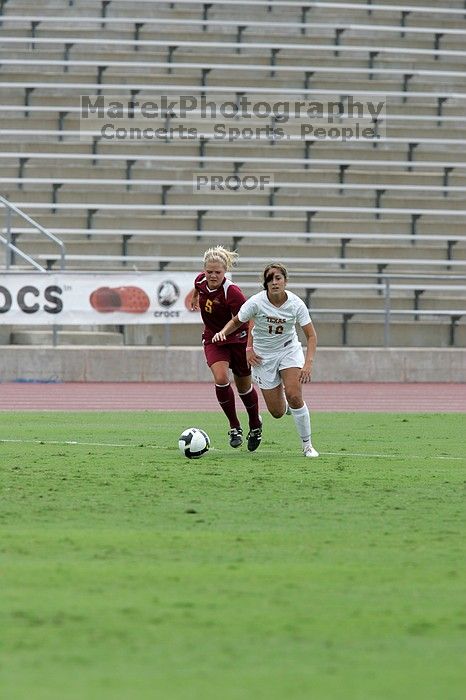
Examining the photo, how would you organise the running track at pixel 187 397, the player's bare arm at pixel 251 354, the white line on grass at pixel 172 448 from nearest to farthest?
1. the player's bare arm at pixel 251 354
2. the white line on grass at pixel 172 448
3. the running track at pixel 187 397

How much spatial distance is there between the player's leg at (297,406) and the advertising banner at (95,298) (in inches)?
470

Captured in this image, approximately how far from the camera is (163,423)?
15.1 m

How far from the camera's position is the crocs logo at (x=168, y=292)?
23.1 metres

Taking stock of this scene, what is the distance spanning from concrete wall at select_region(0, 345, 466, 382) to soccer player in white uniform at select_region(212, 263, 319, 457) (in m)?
12.2

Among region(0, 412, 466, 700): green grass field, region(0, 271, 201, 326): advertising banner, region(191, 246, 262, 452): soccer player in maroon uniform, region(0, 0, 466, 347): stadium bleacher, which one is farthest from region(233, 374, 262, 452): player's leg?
region(0, 0, 466, 347): stadium bleacher

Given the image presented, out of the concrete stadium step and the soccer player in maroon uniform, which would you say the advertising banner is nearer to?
the concrete stadium step

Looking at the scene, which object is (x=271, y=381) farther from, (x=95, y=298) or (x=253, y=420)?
(x=95, y=298)

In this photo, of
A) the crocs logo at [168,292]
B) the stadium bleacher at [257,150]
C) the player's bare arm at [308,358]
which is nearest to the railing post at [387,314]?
the stadium bleacher at [257,150]

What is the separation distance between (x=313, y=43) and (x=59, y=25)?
620cm

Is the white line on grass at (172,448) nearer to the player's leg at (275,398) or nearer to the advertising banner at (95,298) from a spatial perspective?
the player's leg at (275,398)

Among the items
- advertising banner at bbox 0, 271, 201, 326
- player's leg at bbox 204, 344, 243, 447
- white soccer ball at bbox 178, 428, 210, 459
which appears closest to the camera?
white soccer ball at bbox 178, 428, 210, 459

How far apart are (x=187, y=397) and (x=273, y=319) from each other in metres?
9.11

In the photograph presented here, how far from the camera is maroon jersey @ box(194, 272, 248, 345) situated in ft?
37.9

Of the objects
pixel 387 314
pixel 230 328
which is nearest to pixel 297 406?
pixel 230 328
